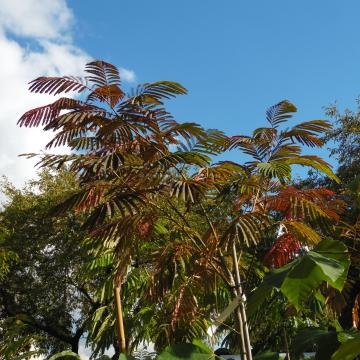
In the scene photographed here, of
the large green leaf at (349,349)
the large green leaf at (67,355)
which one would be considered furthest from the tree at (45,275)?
the large green leaf at (349,349)

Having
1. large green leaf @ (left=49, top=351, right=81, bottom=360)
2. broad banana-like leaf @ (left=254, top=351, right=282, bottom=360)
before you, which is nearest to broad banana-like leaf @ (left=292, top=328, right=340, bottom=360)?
broad banana-like leaf @ (left=254, top=351, right=282, bottom=360)

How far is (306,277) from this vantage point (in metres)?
1.59

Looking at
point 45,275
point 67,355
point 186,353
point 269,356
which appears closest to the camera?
point 186,353

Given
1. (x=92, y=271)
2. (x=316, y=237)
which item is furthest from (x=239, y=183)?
(x=92, y=271)

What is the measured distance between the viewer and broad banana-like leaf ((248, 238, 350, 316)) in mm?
1544

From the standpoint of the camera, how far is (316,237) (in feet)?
8.41

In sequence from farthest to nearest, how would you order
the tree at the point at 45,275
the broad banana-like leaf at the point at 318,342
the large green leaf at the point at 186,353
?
the tree at the point at 45,275 → the broad banana-like leaf at the point at 318,342 → the large green leaf at the point at 186,353

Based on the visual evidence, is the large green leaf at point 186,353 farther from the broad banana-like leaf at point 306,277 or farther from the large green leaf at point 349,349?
the large green leaf at point 349,349

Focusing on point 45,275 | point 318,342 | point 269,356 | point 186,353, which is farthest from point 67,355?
point 45,275

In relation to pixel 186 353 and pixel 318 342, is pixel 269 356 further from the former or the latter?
pixel 186 353

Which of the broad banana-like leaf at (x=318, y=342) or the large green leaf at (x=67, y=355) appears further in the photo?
the large green leaf at (x=67, y=355)

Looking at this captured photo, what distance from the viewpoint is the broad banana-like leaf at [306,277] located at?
1.54 metres

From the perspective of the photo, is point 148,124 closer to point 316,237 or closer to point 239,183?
Result: point 239,183

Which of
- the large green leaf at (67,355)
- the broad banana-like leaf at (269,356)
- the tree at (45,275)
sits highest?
the tree at (45,275)
